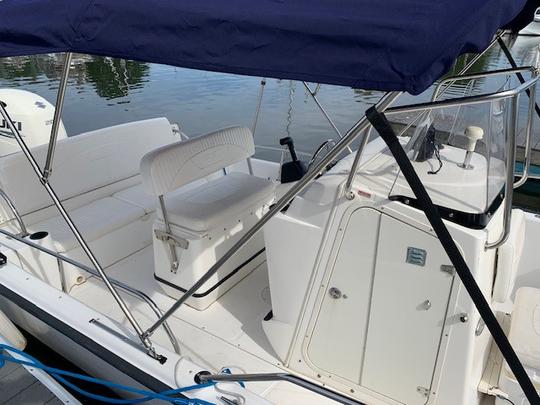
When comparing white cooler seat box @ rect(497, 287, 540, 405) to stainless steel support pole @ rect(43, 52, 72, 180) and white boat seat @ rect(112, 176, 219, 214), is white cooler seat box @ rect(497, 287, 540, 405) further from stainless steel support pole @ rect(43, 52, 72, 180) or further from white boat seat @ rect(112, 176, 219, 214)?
white boat seat @ rect(112, 176, 219, 214)

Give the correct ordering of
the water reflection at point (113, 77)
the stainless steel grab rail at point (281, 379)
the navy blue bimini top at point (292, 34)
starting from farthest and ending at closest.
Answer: the water reflection at point (113, 77), the stainless steel grab rail at point (281, 379), the navy blue bimini top at point (292, 34)

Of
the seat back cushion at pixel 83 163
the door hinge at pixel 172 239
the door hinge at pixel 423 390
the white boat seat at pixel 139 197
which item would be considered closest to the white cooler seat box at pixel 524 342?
the door hinge at pixel 423 390

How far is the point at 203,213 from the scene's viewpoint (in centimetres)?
252

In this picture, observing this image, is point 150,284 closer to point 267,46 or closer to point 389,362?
point 389,362

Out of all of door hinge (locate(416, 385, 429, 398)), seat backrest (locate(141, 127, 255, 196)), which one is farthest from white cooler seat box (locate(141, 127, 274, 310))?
door hinge (locate(416, 385, 429, 398))

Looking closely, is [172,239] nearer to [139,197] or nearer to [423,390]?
[139,197]

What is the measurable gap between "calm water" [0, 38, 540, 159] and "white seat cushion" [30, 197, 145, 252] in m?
4.00

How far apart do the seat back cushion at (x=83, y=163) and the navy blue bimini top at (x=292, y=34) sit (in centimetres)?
197

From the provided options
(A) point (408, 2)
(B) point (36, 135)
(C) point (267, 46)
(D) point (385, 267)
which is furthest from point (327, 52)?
(B) point (36, 135)

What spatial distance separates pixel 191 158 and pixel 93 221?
1.13m

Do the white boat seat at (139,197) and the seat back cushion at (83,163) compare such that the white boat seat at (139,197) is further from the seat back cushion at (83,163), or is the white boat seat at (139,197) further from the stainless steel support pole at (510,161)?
the stainless steel support pole at (510,161)

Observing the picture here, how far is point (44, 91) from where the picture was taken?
12023 millimetres

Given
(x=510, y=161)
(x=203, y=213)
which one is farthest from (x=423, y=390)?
(x=203, y=213)

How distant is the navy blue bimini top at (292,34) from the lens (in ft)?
3.54
